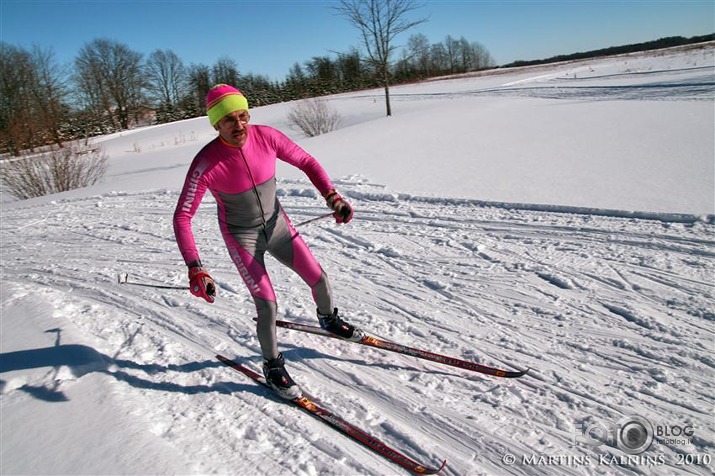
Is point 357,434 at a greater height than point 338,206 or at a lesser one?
lesser

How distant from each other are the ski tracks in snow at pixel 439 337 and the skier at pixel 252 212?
327 mm

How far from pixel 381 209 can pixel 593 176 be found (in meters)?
3.45

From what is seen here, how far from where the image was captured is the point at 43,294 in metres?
4.96

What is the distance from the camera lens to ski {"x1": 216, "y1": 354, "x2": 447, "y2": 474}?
229 centimetres

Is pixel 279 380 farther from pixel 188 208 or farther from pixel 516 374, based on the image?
pixel 516 374

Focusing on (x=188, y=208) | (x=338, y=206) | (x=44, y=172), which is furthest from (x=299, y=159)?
(x=44, y=172)

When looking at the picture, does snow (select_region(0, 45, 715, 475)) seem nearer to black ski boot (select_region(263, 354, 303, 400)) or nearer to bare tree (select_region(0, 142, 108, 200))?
black ski boot (select_region(263, 354, 303, 400))

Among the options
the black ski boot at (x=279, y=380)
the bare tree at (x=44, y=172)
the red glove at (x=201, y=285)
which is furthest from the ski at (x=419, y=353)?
the bare tree at (x=44, y=172)

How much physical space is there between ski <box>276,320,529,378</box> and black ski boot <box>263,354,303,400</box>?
680mm

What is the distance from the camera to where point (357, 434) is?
2512mm

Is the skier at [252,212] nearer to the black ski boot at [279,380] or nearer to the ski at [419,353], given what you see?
the black ski boot at [279,380]

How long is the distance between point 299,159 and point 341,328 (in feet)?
4.64

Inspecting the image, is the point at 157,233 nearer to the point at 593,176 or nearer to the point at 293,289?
the point at 293,289

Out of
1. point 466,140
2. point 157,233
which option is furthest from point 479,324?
point 466,140
